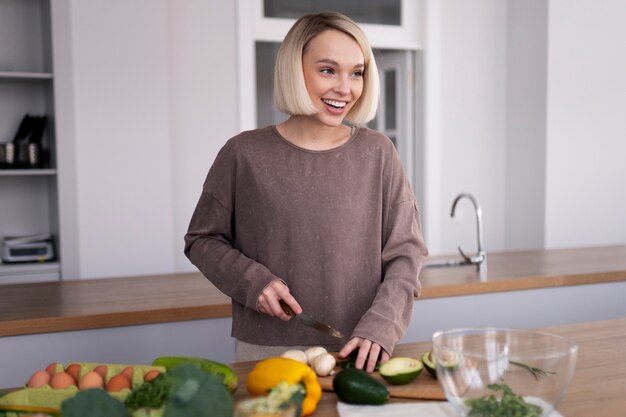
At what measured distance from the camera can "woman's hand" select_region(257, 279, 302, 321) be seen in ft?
4.81

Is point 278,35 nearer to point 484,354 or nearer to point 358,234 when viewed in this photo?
point 358,234

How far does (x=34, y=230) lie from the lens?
4328 millimetres

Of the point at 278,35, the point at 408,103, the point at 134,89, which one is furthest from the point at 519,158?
the point at 134,89

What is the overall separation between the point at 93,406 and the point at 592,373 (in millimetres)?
965

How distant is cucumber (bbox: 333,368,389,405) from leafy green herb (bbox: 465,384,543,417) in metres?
0.22

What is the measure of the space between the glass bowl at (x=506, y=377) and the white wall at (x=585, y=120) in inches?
164

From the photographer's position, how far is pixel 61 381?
3.75 ft

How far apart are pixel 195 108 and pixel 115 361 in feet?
8.05

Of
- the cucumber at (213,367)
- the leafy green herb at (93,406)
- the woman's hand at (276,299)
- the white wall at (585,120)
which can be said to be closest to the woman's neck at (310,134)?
the woman's hand at (276,299)

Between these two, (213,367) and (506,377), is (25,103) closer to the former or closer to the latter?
(213,367)

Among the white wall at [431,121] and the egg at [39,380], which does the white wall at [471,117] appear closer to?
the white wall at [431,121]

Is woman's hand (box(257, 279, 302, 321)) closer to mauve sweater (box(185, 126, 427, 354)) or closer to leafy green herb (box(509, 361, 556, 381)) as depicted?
mauve sweater (box(185, 126, 427, 354))

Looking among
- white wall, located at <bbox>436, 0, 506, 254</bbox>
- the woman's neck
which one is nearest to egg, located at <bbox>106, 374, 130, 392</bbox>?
the woman's neck

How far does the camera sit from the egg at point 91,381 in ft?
3.73
